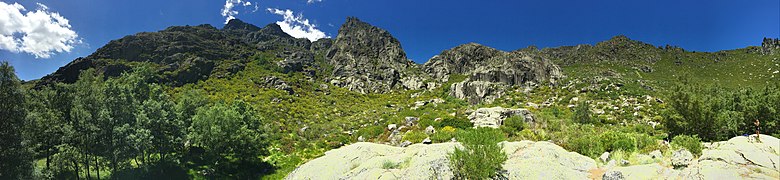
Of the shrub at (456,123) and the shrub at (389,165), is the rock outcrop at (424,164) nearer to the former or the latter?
the shrub at (389,165)

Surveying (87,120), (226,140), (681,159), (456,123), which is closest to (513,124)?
(456,123)

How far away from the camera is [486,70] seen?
110 m

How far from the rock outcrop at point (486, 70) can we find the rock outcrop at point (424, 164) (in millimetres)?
77781

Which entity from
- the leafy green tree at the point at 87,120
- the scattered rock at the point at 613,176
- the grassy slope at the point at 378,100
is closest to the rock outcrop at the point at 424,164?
the scattered rock at the point at 613,176

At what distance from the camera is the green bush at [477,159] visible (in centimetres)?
952

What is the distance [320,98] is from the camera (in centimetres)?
9394

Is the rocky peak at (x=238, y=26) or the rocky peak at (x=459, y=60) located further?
the rocky peak at (x=238, y=26)

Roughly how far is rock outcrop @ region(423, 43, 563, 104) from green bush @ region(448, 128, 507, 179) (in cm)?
8007

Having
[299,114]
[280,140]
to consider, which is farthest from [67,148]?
[299,114]

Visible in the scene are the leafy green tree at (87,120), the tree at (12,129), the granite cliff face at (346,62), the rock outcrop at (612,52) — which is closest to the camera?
the tree at (12,129)

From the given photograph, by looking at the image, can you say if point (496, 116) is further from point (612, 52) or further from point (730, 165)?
point (612, 52)

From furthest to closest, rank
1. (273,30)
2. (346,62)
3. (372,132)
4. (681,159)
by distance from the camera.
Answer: (273,30)
(346,62)
(372,132)
(681,159)

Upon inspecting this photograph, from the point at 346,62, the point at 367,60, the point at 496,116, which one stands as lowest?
the point at 496,116

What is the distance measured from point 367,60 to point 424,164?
12548 cm
